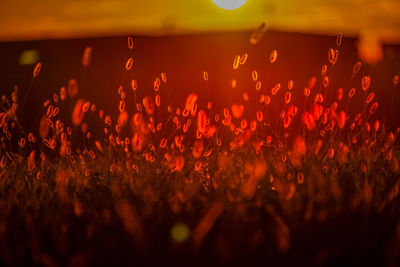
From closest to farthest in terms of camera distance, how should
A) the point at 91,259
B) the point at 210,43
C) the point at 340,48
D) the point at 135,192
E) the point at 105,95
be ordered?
the point at 91,259
the point at 135,192
the point at 105,95
the point at 210,43
the point at 340,48

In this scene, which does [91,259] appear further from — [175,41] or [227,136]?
[175,41]

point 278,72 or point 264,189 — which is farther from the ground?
point 278,72

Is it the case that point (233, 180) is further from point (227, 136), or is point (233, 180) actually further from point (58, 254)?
point (227, 136)

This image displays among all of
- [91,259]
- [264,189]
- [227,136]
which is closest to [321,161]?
[264,189]

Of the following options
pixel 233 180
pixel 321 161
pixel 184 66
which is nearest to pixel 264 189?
pixel 233 180

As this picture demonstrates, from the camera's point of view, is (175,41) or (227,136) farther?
(175,41)

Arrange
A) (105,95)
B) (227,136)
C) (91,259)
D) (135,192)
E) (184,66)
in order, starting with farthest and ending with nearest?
(184,66), (105,95), (227,136), (135,192), (91,259)

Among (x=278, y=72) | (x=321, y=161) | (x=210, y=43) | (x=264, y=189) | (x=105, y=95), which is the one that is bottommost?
(x=264, y=189)

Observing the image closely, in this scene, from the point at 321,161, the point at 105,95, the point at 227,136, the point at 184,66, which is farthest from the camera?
the point at 184,66

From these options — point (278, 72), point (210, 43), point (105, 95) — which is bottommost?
point (105, 95)
